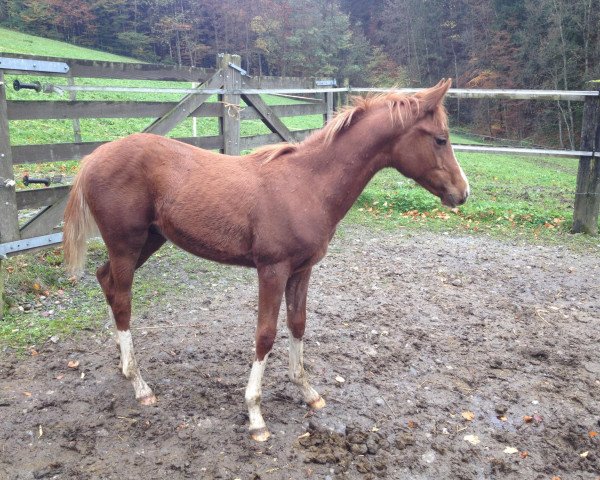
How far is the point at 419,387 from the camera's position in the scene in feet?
11.1

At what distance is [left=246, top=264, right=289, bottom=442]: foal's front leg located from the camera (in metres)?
2.79

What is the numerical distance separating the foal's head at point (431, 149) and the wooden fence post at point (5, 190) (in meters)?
3.23

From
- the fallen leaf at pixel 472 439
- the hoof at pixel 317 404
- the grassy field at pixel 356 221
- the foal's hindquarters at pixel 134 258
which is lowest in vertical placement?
the fallen leaf at pixel 472 439

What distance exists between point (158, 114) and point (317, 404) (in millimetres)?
4101

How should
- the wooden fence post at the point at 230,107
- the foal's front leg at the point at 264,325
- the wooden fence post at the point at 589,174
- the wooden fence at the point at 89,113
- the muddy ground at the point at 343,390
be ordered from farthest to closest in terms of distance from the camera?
the wooden fence post at the point at 589,174 → the wooden fence post at the point at 230,107 → the wooden fence at the point at 89,113 → the foal's front leg at the point at 264,325 → the muddy ground at the point at 343,390

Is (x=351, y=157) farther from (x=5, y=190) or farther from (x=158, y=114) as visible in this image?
(x=158, y=114)

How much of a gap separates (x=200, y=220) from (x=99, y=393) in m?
1.40

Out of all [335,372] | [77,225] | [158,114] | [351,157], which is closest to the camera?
[351,157]

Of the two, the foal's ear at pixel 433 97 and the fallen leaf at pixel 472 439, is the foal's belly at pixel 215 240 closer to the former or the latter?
the foal's ear at pixel 433 97

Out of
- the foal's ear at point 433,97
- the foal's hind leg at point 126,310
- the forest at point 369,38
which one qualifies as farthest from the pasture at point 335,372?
the forest at point 369,38

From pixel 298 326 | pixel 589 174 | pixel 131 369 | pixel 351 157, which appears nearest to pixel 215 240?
pixel 298 326

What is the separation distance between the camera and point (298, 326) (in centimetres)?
314

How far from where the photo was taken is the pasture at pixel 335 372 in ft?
8.66

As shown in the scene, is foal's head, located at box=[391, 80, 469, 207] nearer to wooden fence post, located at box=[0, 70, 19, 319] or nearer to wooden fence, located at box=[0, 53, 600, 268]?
wooden fence, located at box=[0, 53, 600, 268]
